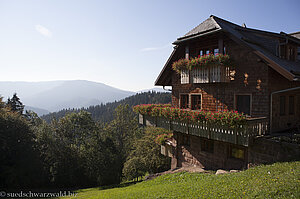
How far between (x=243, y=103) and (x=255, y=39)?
4.69 meters

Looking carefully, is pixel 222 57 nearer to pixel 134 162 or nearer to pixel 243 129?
pixel 243 129

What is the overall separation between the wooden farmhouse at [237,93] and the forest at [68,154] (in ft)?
49.8

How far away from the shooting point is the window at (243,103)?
11.8 m

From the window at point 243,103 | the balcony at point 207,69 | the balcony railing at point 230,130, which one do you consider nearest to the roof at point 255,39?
the balcony at point 207,69

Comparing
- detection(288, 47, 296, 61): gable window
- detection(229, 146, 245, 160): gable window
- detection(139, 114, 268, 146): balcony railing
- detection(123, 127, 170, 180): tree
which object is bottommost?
detection(123, 127, 170, 180): tree

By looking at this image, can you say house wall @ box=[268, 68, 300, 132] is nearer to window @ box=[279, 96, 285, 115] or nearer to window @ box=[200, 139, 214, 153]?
window @ box=[279, 96, 285, 115]

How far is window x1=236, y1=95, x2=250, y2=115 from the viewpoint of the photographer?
11.8 metres

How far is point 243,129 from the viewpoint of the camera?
9469mm

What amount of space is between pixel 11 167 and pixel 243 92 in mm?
28951

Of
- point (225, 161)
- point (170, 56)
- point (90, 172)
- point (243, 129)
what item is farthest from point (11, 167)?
point (243, 129)

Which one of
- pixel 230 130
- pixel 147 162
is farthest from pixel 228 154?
pixel 147 162

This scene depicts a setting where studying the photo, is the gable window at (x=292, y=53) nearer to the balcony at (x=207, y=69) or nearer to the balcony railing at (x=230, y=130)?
the balcony at (x=207, y=69)

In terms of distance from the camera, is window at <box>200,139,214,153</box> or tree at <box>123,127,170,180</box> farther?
tree at <box>123,127,170,180</box>

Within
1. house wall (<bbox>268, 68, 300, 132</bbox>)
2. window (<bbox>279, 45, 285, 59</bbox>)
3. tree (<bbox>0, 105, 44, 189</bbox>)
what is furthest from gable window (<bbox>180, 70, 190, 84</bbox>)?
tree (<bbox>0, 105, 44, 189</bbox>)
